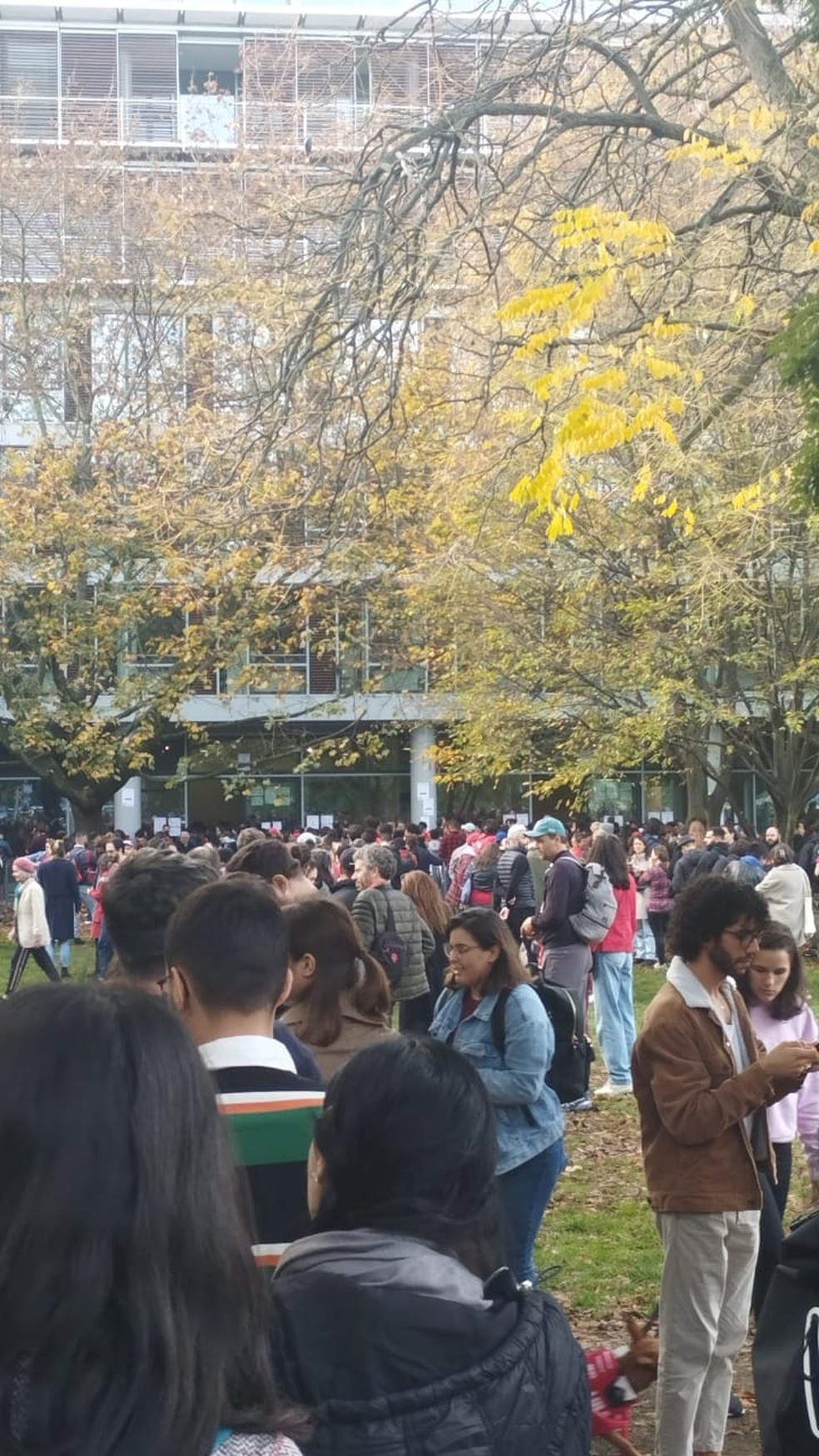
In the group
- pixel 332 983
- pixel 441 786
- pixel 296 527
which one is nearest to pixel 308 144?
pixel 296 527

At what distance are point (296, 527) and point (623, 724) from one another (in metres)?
11.0

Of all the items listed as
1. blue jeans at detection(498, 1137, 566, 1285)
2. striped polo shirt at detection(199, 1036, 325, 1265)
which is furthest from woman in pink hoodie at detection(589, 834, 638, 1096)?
striped polo shirt at detection(199, 1036, 325, 1265)

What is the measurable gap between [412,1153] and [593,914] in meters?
9.08

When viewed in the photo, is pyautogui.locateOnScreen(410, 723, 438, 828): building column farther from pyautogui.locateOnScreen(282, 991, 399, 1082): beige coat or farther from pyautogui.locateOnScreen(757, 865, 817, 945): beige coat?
pyautogui.locateOnScreen(282, 991, 399, 1082): beige coat

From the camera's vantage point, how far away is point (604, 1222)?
878 centimetres

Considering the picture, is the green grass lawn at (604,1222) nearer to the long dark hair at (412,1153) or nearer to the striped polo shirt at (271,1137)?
the striped polo shirt at (271,1137)

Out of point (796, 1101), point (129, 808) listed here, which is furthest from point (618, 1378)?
point (129, 808)

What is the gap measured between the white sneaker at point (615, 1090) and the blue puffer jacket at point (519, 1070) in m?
6.53

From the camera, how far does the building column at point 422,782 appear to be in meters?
41.4

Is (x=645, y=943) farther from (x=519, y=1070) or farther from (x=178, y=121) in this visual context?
(x=178, y=121)

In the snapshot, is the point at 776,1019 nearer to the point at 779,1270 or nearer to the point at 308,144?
the point at 779,1270

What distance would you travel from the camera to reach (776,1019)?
Answer: 650 centimetres

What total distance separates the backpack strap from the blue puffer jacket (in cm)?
1

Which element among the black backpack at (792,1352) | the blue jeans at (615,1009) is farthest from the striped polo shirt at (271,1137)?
the blue jeans at (615,1009)
